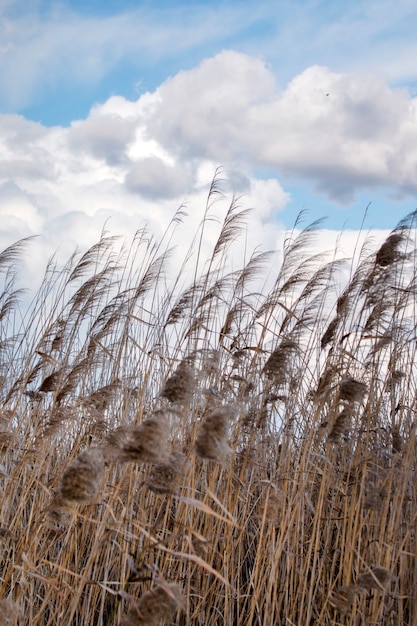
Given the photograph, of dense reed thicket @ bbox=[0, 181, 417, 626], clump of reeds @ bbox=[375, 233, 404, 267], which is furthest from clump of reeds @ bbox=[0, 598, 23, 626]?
clump of reeds @ bbox=[375, 233, 404, 267]

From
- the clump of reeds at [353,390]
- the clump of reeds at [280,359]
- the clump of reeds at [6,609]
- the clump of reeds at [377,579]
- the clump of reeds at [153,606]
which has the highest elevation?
the clump of reeds at [280,359]

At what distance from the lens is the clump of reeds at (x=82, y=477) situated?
5.64ft

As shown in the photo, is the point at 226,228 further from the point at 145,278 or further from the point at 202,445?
the point at 202,445

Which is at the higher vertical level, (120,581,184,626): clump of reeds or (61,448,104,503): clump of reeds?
(61,448,104,503): clump of reeds

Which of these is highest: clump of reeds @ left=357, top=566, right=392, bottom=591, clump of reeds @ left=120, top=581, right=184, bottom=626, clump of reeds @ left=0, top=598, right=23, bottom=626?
clump of reeds @ left=357, top=566, right=392, bottom=591

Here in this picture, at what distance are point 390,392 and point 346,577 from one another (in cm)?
151

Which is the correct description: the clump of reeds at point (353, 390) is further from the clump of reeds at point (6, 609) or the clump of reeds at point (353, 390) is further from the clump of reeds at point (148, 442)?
the clump of reeds at point (6, 609)

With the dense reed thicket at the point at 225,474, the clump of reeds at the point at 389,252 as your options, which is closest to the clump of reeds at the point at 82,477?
the dense reed thicket at the point at 225,474

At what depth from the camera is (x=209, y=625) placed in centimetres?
302

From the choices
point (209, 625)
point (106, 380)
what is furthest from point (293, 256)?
point (209, 625)

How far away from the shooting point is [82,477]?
1.72 m

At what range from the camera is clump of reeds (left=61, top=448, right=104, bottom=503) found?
1.72 meters

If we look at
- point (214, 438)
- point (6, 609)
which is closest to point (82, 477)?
point (214, 438)

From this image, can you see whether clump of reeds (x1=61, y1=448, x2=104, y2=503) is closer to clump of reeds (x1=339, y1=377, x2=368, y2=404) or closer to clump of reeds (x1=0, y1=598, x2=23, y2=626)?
clump of reeds (x1=0, y1=598, x2=23, y2=626)
